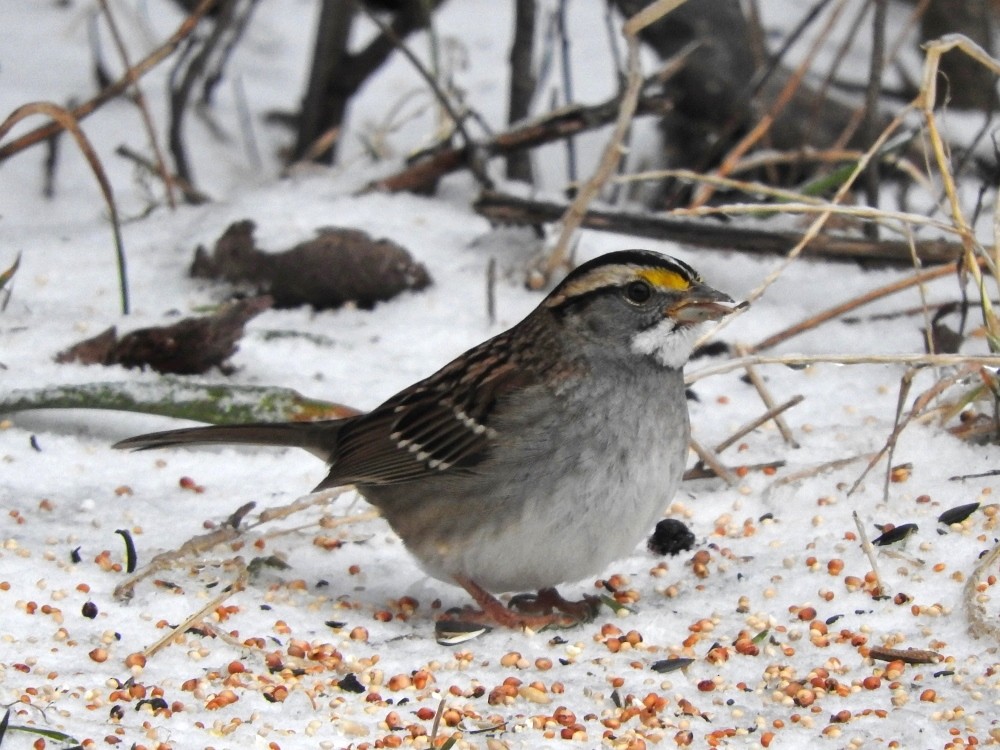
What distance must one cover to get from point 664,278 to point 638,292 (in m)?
0.08

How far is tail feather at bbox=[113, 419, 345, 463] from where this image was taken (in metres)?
4.02

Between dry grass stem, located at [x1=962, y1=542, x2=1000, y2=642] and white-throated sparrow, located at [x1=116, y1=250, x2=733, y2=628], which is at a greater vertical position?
white-throated sparrow, located at [x1=116, y1=250, x2=733, y2=628]

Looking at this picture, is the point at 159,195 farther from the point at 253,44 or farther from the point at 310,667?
the point at 310,667

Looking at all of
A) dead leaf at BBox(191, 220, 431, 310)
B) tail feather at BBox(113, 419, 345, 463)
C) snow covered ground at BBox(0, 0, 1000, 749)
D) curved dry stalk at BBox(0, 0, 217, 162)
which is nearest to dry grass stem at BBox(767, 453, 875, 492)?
snow covered ground at BBox(0, 0, 1000, 749)

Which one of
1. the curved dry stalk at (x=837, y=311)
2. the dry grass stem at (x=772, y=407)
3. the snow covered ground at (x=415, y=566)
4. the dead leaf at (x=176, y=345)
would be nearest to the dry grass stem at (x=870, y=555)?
the snow covered ground at (x=415, y=566)

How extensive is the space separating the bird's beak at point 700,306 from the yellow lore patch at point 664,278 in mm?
23

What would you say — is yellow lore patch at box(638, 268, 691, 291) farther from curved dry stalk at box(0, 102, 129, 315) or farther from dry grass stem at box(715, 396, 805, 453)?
curved dry stalk at box(0, 102, 129, 315)

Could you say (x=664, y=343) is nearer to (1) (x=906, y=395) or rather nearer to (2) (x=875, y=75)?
(1) (x=906, y=395)

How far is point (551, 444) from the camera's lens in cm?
354

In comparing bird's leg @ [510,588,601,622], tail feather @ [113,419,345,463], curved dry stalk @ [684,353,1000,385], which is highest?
curved dry stalk @ [684,353,1000,385]

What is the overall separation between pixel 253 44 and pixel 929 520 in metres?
5.64

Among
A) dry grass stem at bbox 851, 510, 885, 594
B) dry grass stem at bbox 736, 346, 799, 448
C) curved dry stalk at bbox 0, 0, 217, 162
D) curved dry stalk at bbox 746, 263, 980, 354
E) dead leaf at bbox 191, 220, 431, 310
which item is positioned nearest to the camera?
dry grass stem at bbox 851, 510, 885, 594

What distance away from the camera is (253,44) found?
27.7 ft

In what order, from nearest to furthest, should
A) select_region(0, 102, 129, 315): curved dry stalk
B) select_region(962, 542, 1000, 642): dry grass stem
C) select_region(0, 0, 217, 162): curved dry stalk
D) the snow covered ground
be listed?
the snow covered ground, select_region(962, 542, 1000, 642): dry grass stem, select_region(0, 102, 129, 315): curved dry stalk, select_region(0, 0, 217, 162): curved dry stalk
